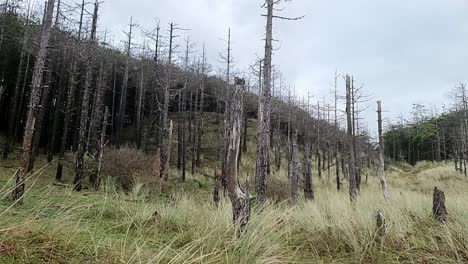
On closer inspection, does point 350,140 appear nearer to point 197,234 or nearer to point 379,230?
point 379,230

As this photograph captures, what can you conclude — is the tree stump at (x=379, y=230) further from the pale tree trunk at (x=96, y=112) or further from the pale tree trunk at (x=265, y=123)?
the pale tree trunk at (x=96, y=112)

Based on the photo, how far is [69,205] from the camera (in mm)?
4156

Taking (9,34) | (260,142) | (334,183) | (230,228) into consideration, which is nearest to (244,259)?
(230,228)

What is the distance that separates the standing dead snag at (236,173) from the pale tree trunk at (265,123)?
6.42m

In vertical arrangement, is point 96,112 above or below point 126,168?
above

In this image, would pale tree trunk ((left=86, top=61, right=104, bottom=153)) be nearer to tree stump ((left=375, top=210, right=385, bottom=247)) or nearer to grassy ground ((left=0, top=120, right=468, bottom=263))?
grassy ground ((left=0, top=120, right=468, bottom=263))

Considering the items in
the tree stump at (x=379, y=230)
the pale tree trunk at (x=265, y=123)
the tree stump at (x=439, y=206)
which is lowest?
the tree stump at (x=379, y=230)

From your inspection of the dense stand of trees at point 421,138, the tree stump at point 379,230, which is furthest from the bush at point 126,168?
the dense stand of trees at point 421,138

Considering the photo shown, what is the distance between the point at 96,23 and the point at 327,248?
19.2 meters

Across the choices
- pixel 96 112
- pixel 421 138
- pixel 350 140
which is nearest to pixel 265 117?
pixel 350 140

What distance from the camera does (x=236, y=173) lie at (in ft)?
18.3

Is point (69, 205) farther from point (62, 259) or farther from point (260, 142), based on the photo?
point (260, 142)

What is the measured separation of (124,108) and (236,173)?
3252 centimetres

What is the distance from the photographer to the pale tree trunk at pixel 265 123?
1256 centimetres
